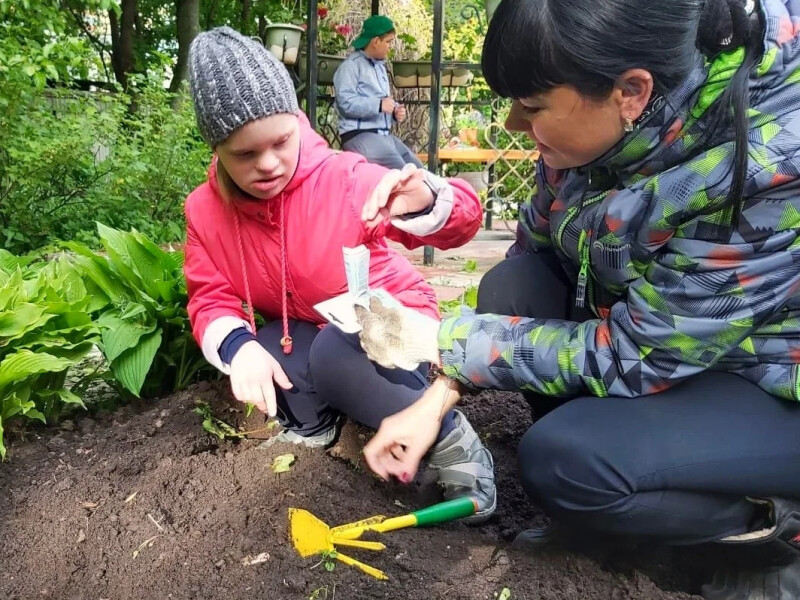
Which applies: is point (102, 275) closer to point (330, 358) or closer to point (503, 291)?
point (330, 358)

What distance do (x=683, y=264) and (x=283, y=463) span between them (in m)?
1.02

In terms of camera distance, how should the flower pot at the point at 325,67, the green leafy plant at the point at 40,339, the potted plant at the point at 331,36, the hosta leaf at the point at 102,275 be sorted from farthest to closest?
the potted plant at the point at 331,36 < the flower pot at the point at 325,67 < the hosta leaf at the point at 102,275 < the green leafy plant at the point at 40,339

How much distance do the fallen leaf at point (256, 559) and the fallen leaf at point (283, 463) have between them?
30 centimetres

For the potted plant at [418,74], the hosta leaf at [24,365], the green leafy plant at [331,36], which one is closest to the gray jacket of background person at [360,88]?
the potted plant at [418,74]

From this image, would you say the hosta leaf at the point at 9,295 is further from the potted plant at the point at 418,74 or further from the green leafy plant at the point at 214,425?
the potted plant at the point at 418,74

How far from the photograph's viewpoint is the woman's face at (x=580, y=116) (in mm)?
1078

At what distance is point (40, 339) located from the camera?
5.52ft

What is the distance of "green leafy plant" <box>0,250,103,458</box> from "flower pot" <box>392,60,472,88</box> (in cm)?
478

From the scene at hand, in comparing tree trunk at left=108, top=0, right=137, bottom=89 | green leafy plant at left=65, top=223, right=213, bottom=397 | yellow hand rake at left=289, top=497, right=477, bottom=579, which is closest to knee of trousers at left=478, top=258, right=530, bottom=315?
yellow hand rake at left=289, top=497, right=477, bottom=579

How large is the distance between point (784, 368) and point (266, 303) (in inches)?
47.5

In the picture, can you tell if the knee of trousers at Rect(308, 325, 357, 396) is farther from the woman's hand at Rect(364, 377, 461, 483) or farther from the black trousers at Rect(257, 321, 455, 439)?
the woman's hand at Rect(364, 377, 461, 483)

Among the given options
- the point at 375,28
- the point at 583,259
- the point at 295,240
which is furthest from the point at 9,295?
the point at 375,28

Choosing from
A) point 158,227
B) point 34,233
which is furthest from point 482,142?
point 34,233

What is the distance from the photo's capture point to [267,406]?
147 centimetres
